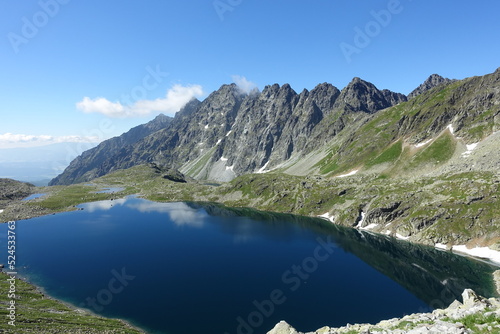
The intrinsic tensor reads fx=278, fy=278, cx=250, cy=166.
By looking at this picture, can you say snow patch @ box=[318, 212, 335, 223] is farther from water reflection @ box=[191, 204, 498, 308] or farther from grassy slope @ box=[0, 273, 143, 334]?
grassy slope @ box=[0, 273, 143, 334]

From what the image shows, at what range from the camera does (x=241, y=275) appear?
76312mm

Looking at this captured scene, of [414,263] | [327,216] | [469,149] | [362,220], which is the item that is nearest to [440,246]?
[414,263]

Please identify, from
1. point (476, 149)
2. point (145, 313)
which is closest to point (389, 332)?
point (145, 313)

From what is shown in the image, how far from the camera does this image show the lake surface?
5694 cm

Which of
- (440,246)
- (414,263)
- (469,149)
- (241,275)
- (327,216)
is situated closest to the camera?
A: (241,275)

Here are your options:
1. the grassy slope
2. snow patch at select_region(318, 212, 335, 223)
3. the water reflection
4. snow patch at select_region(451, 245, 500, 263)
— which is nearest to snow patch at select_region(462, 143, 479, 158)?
snow patch at select_region(318, 212, 335, 223)

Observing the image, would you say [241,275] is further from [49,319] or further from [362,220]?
[362,220]

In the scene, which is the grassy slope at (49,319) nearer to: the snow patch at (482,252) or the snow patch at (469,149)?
the snow patch at (482,252)

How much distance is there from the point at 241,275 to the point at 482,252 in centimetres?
7778

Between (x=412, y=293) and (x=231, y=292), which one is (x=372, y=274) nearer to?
(x=412, y=293)

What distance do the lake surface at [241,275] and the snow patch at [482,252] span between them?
6259 mm

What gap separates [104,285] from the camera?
7119 cm

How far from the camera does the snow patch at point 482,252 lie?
8528cm

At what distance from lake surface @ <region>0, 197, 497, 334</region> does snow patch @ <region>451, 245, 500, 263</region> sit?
626 centimetres
